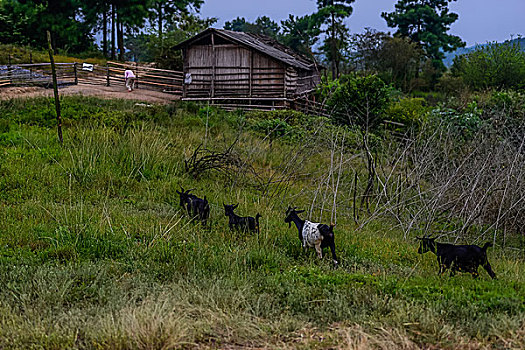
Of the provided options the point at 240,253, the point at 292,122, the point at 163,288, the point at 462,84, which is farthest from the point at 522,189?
the point at 462,84

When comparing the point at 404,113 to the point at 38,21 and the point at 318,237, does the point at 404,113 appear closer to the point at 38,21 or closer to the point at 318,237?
the point at 318,237

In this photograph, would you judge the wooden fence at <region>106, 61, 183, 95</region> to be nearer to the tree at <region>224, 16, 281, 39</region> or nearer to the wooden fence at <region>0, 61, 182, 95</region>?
the wooden fence at <region>0, 61, 182, 95</region>

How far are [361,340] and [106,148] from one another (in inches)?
276

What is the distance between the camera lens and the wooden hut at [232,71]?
23406 mm

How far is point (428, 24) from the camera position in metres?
45.3

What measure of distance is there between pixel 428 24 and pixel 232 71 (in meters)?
29.3

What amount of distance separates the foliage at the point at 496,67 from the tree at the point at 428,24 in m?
7.87

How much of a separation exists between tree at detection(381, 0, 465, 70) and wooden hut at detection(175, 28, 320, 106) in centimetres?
2545

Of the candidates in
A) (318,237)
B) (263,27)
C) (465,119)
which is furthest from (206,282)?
(263,27)

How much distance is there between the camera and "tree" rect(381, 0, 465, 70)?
4425 cm

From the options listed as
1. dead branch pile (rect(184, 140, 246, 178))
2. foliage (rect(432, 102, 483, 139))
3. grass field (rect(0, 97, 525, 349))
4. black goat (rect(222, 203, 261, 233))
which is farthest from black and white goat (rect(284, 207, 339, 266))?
foliage (rect(432, 102, 483, 139))

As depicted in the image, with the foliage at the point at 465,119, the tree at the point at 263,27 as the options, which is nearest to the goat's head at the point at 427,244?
the foliage at the point at 465,119

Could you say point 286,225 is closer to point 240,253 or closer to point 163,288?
point 240,253

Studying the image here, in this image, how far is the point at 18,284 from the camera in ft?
13.9
